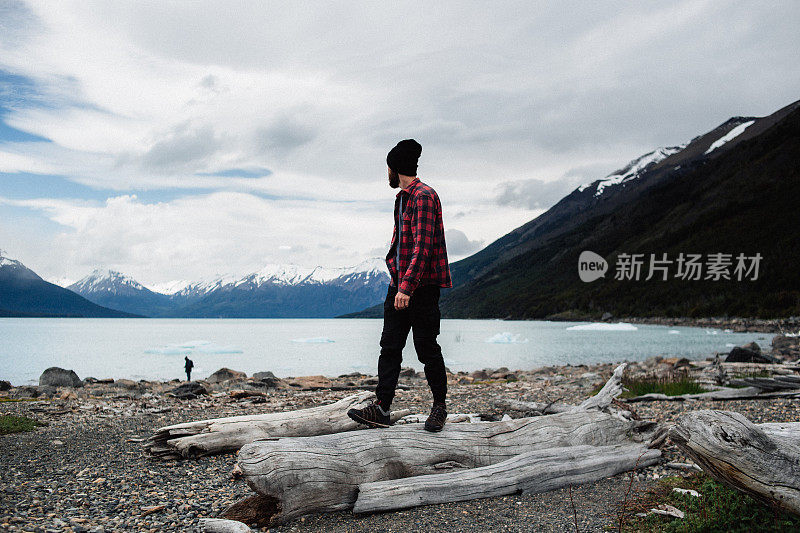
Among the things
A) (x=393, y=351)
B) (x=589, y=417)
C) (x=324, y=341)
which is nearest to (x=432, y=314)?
(x=393, y=351)

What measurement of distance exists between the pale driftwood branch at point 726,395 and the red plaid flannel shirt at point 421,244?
7440 millimetres

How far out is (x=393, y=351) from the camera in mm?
5707

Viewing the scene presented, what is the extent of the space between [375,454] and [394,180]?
3052mm

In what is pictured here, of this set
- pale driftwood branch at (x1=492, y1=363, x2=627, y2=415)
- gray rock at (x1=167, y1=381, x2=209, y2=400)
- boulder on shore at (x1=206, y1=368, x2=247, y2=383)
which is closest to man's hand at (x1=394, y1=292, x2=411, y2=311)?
pale driftwood branch at (x1=492, y1=363, x2=627, y2=415)

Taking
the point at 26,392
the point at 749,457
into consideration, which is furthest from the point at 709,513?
the point at 26,392

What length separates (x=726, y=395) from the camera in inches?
426

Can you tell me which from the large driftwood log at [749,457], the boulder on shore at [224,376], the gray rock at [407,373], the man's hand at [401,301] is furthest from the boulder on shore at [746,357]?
the boulder on shore at [224,376]

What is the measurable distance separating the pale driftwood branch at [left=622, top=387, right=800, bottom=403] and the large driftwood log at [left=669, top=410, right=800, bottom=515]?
7269 mm

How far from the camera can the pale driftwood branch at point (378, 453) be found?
494 centimetres

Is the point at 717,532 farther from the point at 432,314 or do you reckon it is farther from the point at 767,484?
the point at 432,314

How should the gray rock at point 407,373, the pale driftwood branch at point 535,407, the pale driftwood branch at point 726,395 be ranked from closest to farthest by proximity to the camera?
1. the pale driftwood branch at point 535,407
2. the pale driftwood branch at point 726,395
3. the gray rock at point 407,373

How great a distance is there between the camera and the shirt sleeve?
5.29 meters

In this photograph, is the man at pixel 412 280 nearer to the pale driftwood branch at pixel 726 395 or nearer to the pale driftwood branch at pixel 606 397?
the pale driftwood branch at pixel 606 397

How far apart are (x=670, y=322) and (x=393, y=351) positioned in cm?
12005
